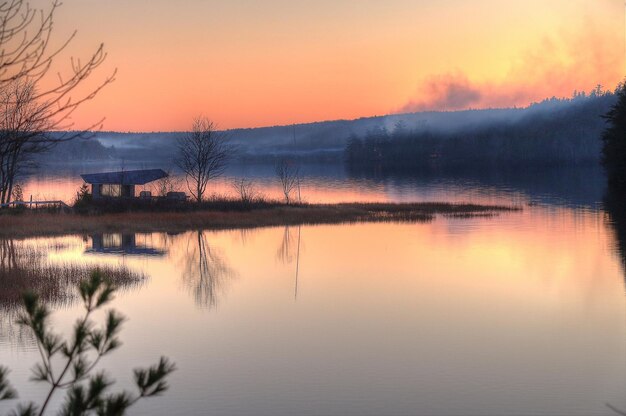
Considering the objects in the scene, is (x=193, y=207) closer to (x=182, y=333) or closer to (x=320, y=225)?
(x=320, y=225)

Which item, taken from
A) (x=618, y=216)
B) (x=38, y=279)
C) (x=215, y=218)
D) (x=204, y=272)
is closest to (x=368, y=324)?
(x=38, y=279)

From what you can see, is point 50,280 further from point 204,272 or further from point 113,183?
point 113,183

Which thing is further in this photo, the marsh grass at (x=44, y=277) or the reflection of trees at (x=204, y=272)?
the reflection of trees at (x=204, y=272)

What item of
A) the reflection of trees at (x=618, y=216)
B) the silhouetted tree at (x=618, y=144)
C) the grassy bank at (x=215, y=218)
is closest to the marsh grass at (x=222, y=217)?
the grassy bank at (x=215, y=218)

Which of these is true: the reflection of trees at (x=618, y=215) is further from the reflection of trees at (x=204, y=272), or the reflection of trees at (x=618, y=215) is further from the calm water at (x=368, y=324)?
the reflection of trees at (x=204, y=272)

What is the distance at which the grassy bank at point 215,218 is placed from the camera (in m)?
48.8

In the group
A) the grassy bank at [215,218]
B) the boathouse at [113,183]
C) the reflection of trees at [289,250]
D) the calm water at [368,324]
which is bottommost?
the calm water at [368,324]

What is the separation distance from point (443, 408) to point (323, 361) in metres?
4.33

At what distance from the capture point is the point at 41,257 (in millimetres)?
36344

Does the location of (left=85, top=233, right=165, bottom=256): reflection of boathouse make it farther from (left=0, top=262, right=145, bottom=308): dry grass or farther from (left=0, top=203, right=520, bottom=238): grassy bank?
(left=0, top=262, right=145, bottom=308): dry grass

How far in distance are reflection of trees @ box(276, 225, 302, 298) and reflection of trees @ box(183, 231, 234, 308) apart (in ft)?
9.45

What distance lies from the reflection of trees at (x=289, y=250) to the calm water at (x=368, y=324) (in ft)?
0.48

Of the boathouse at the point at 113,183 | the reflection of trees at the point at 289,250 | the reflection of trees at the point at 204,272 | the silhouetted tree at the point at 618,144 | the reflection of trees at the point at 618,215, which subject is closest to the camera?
the reflection of trees at the point at 204,272

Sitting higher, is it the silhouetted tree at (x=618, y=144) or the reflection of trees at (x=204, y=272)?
the silhouetted tree at (x=618, y=144)
